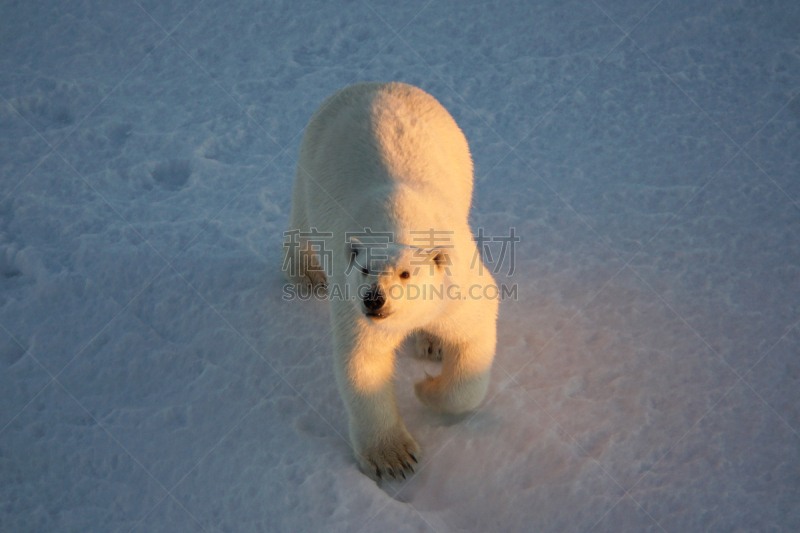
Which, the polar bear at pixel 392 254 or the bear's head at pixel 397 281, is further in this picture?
the polar bear at pixel 392 254

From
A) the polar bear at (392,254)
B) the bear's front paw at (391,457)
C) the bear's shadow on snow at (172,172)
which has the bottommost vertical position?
the bear's front paw at (391,457)

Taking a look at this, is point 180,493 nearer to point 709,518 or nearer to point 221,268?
point 221,268

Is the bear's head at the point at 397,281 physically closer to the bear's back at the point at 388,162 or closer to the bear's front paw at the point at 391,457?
the bear's back at the point at 388,162

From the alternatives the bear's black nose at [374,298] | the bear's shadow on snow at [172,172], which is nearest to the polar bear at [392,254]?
the bear's black nose at [374,298]

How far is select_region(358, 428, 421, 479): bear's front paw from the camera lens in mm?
3510

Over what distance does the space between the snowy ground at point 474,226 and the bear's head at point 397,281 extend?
1093mm

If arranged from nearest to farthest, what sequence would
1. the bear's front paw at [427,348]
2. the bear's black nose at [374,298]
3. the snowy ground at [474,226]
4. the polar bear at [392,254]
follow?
the bear's black nose at [374,298] < the polar bear at [392,254] < the snowy ground at [474,226] < the bear's front paw at [427,348]

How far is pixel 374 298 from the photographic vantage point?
2689 mm

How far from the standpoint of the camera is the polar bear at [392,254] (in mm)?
2912

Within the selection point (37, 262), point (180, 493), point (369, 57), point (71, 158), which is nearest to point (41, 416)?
point (180, 493)

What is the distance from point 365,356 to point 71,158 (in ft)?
13.6

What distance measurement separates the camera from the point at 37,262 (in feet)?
15.6

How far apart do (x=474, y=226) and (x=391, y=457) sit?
2.25 metres

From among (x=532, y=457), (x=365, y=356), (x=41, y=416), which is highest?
Result: (x=365, y=356)
